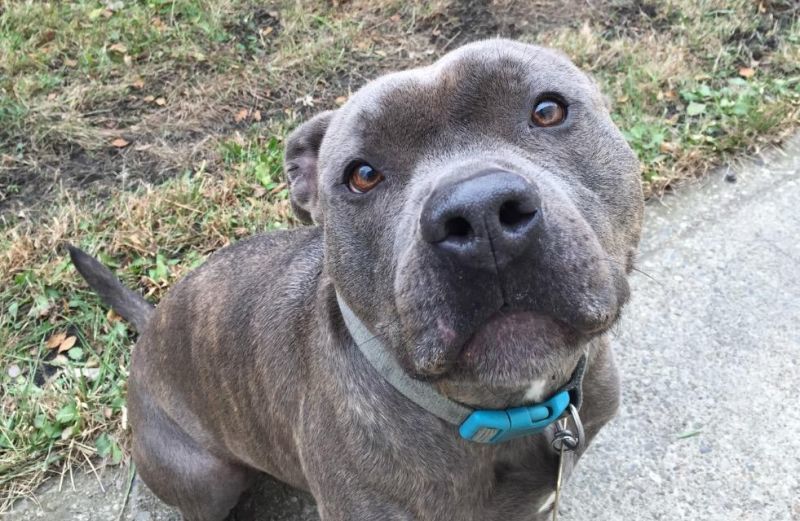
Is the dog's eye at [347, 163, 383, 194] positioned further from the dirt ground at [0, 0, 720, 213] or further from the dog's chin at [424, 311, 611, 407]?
the dirt ground at [0, 0, 720, 213]

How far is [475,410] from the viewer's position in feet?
6.83

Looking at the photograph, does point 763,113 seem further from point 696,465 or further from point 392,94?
point 392,94

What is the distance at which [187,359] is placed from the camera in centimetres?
287

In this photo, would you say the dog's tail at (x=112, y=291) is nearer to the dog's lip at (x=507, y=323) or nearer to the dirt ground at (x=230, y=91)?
the dirt ground at (x=230, y=91)

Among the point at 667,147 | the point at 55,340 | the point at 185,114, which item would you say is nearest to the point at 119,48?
the point at 185,114

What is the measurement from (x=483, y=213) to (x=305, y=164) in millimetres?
1256

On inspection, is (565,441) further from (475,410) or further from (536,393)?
(475,410)

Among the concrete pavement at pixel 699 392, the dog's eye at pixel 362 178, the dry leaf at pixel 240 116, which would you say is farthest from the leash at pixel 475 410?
the dry leaf at pixel 240 116

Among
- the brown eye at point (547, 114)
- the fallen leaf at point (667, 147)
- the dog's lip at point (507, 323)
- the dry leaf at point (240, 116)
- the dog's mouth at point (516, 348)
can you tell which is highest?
the brown eye at point (547, 114)

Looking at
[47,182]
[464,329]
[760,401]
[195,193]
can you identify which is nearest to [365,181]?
[464,329]

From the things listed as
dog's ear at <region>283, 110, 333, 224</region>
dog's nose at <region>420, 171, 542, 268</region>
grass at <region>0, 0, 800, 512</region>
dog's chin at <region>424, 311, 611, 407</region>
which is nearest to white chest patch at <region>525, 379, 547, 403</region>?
dog's chin at <region>424, 311, 611, 407</region>

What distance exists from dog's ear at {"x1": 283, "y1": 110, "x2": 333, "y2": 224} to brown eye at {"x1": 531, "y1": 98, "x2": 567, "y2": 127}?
0.80 m

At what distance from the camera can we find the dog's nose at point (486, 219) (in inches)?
61.4

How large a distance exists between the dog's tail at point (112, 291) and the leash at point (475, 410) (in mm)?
1641
